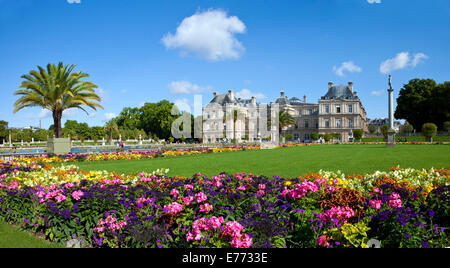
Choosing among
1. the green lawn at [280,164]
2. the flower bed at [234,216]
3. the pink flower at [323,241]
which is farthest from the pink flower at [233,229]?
the green lawn at [280,164]

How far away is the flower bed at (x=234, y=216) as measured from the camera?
129 inches

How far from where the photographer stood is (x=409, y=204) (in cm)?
418

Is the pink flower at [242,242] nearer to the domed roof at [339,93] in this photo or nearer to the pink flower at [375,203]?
the pink flower at [375,203]

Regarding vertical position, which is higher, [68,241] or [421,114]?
[421,114]

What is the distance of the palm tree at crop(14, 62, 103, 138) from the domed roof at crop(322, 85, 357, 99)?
63.3 m

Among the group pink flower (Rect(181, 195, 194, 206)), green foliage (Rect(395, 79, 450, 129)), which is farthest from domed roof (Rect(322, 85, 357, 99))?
pink flower (Rect(181, 195, 194, 206))

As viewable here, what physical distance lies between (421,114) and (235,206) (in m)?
59.5

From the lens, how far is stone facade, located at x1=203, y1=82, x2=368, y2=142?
71.6m

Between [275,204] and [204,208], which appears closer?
[204,208]

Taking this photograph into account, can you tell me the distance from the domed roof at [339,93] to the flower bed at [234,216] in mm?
71823

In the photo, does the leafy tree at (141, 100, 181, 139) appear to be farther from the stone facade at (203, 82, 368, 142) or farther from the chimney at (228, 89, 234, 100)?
the chimney at (228, 89, 234, 100)
